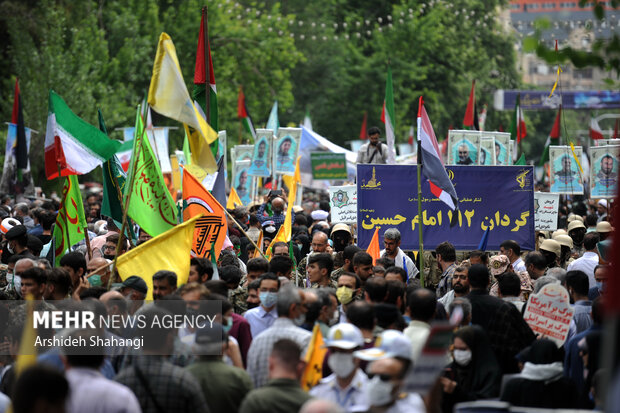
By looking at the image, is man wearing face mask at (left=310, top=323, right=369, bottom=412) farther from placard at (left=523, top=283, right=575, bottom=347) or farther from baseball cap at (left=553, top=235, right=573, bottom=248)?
baseball cap at (left=553, top=235, right=573, bottom=248)

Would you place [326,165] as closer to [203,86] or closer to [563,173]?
[563,173]

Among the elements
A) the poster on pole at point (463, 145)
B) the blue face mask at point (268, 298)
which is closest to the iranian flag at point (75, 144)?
the blue face mask at point (268, 298)

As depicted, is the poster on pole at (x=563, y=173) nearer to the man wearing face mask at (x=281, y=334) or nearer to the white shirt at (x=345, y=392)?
the man wearing face mask at (x=281, y=334)

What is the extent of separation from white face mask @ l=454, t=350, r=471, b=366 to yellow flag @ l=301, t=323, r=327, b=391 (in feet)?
3.38

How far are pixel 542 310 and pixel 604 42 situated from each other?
2.67 meters

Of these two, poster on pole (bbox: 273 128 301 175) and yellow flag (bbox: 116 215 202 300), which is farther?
poster on pole (bbox: 273 128 301 175)

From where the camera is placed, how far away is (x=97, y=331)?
568 centimetres

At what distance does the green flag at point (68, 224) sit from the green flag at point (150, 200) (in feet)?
3.84

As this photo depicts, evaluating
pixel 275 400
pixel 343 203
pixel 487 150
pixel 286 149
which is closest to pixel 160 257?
pixel 275 400

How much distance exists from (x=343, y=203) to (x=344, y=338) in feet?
29.7

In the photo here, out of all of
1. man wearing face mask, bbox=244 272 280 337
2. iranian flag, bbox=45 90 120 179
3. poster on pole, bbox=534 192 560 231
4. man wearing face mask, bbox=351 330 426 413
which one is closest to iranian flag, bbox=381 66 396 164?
poster on pole, bbox=534 192 560 231

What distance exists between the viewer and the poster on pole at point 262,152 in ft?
64.8

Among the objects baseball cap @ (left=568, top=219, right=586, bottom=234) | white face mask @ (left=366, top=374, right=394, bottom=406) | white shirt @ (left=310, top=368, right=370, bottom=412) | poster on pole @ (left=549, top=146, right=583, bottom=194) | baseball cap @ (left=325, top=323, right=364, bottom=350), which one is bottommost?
white shirt @ (left=310, top=368, right=370, bottom=412)

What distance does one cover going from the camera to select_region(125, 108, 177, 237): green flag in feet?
31.4
